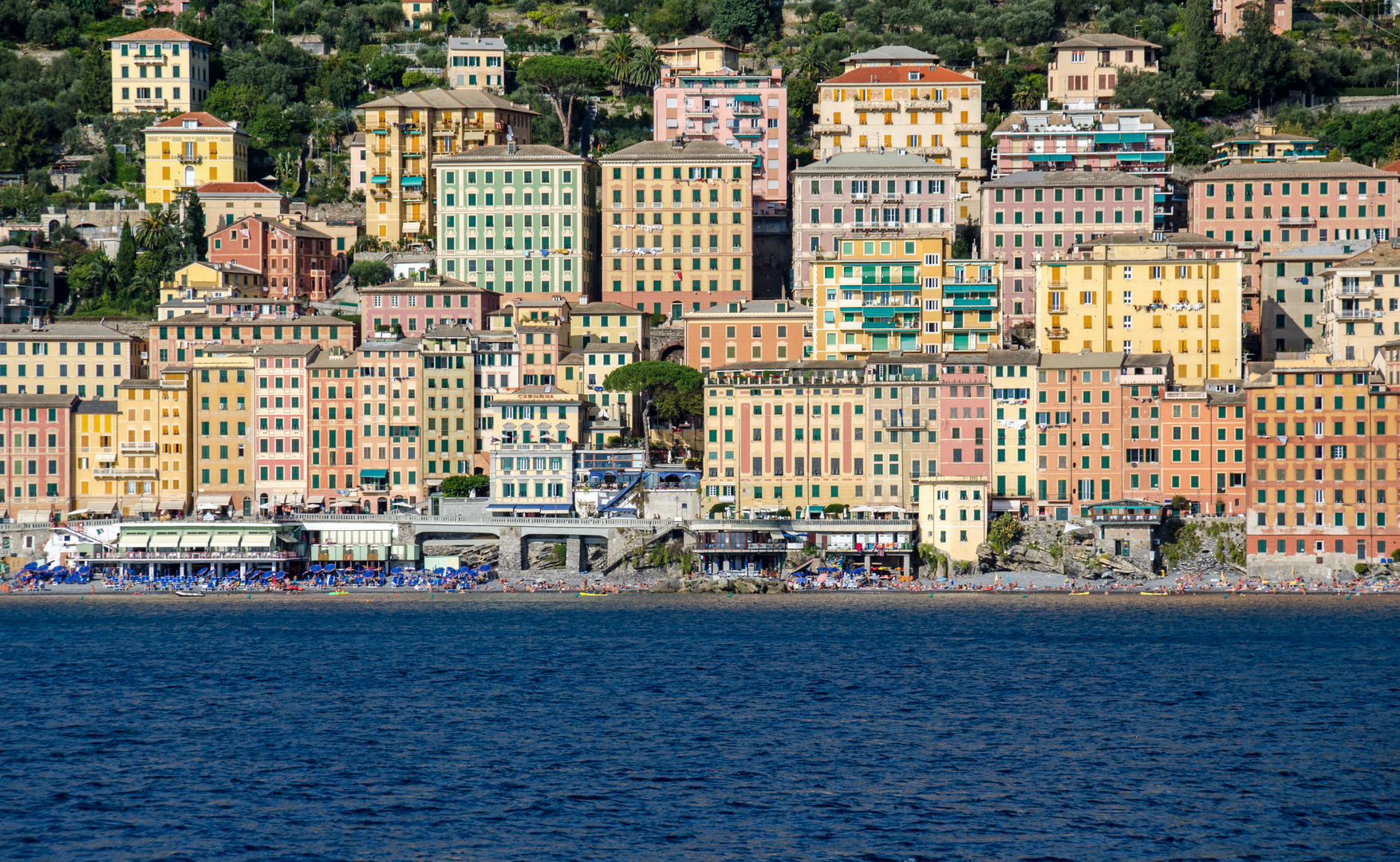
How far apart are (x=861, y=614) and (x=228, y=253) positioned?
5802 cm

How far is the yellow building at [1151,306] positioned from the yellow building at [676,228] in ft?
73.7

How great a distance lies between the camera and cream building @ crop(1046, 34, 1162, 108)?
141m

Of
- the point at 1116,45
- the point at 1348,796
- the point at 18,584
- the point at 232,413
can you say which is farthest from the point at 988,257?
the point at 1348,796

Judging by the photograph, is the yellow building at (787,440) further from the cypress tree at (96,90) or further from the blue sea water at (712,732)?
the cypress tree at (96,90)

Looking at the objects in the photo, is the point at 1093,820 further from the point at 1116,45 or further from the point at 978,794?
the point at 1116,45

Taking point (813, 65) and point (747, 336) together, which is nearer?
point (747, 336)

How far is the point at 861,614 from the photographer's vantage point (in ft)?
315

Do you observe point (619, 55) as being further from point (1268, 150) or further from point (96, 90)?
point (1268, 150)

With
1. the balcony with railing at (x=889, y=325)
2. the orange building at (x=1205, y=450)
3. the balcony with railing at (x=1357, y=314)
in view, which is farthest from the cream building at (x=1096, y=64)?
the orange building at (x=1205, y=450)

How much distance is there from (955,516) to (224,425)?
43.5 m

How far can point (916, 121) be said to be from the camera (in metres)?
134

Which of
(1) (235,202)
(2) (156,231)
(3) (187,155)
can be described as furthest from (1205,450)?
(3) (187,155)

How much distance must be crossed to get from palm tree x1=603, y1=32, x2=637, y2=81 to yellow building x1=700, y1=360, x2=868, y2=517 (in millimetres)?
48510

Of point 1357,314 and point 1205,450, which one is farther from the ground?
point 1357,314
